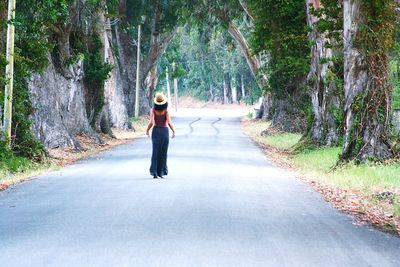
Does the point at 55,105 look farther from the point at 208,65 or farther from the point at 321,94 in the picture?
the point at 208,65

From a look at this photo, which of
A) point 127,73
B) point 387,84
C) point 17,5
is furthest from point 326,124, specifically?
point 127,73

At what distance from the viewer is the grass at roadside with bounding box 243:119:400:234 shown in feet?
39.4

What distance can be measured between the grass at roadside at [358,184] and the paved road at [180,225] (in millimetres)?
498

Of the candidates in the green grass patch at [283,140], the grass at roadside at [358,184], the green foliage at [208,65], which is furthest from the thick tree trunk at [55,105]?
the green foliage at [208,65]

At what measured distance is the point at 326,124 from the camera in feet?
93.3

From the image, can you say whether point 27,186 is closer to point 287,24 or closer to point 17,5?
point 17,5

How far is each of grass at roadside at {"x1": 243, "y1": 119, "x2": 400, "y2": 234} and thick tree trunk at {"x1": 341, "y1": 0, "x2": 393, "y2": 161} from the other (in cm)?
63

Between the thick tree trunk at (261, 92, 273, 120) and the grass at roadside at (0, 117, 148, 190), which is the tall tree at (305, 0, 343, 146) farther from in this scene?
the thick tree trunk at (261, 92, 273, 120)

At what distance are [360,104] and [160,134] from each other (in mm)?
5427

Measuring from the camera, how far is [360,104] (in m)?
19.3

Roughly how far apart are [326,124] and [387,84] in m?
9.14

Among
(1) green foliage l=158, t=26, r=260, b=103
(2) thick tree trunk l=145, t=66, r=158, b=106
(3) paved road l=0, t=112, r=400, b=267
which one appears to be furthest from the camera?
(1) green foliage l=158, t=26, r=260, b=103

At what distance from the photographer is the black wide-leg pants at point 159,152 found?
16.7m

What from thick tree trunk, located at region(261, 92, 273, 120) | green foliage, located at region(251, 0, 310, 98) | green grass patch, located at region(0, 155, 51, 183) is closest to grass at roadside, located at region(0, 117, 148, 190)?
green grass patch, located at region(0, 155, 51, 183)
